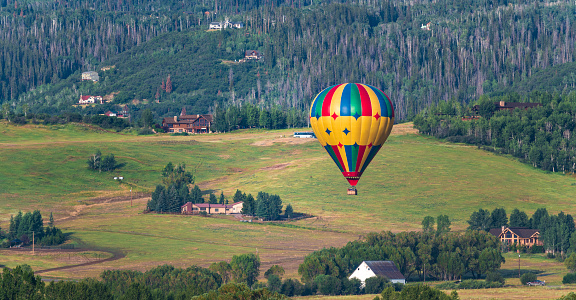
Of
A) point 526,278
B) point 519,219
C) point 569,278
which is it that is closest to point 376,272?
point 526,278

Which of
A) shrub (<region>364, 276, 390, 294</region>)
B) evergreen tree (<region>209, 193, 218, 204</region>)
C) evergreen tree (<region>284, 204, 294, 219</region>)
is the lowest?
shrub (<region>364, 276, 390, 294</region>)

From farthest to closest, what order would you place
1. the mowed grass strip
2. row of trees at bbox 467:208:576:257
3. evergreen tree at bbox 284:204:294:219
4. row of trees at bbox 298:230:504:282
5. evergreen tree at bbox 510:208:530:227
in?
1. the mowed grass strip
2. evergreen tree at bbox 284:204:294:219
3. evergreen tree at bbox 510:208:530:227
4. row of trees at bbox 467:208:576:257
5. row of trees at bbox 298:230:504:282

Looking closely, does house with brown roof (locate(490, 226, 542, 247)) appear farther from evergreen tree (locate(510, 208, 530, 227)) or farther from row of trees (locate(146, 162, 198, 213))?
row of trees (locate(146, 162, 198, 213))

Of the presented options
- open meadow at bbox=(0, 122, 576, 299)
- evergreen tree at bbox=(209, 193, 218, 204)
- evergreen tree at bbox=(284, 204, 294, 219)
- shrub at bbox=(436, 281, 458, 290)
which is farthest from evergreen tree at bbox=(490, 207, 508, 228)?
evergreen tree at bbox=(209, 193, 218, 204)

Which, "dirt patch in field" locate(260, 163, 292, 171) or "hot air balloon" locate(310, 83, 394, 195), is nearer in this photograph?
"hot air balloon" locate(310, 83, 394, 195)

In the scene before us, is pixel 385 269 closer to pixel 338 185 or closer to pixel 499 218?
pixel 499 218

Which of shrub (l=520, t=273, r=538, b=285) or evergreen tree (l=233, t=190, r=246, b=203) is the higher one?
evergreen tree (l=233, t=190, r=246, b=203)

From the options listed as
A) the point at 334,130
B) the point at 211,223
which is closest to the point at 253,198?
the point at 211,223
